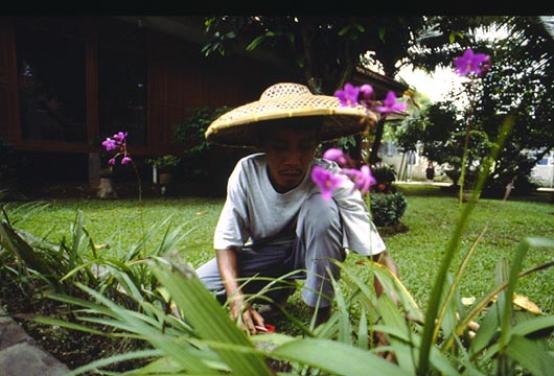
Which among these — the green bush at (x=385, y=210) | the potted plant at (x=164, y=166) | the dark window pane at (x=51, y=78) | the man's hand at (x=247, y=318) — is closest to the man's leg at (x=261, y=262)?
the man's hand at (x=247, y=318)

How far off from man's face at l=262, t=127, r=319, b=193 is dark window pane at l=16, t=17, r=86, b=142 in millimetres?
6946

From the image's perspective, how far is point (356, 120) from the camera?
1.62 metres

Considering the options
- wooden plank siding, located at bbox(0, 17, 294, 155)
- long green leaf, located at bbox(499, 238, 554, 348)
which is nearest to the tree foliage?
wooden plank siding, located at bbox(0, 17, 294, 155)

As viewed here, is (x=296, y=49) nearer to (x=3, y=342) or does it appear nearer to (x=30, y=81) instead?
(x=3, y=342)

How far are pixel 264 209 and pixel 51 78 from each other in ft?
25.8

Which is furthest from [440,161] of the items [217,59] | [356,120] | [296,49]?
[356,120]

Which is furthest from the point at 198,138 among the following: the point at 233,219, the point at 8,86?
the point at 233,219

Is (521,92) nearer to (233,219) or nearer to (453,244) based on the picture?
(233,219)

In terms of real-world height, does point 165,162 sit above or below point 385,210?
above

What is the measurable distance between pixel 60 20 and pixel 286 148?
7.42 metres

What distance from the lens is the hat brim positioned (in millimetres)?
1294

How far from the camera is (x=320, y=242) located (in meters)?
1.57

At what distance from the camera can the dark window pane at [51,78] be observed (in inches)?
273

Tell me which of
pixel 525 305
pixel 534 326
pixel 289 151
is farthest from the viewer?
pixel 289 151
